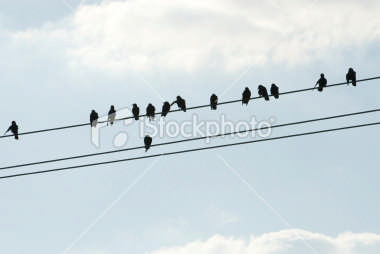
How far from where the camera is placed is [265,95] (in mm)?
22609

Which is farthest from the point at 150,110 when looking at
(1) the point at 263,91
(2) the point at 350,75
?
(2) the point at 350,75

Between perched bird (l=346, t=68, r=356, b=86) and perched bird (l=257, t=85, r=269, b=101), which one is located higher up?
perched bird (l=346, t=68, r=356, b=86)

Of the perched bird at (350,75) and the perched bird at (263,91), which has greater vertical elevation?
the perched bird at (350,75)

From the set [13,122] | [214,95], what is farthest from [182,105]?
[13,122]

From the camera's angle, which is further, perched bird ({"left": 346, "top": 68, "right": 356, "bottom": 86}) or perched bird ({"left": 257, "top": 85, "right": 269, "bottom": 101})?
perched bird ({"left": 257, "top": 85, "right": 269, "bottom": 101})

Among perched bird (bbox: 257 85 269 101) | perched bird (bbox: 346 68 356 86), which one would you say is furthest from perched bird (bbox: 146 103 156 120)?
perched bird (bbox: 346 68 356 86)

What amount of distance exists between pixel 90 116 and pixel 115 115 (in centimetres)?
117

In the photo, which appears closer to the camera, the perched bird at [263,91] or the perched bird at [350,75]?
the perched bird at [350,75]

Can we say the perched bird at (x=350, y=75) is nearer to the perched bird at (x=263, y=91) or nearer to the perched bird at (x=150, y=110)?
the perched bird at (x=263, y=91)

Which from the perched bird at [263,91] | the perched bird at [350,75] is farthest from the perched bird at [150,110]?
the perched bird at [350,75]

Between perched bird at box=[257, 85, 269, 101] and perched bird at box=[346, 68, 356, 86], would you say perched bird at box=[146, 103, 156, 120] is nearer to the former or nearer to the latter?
perched bird at box=[257, 85, 269, 101]

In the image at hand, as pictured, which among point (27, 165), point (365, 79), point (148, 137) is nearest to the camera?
point (27, 165)

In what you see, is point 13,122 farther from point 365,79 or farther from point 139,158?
point 365,79

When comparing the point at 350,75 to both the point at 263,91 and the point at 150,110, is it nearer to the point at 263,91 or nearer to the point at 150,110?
the point at 263,91
